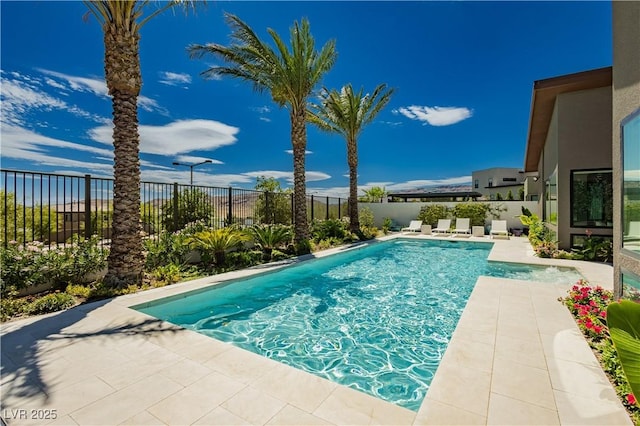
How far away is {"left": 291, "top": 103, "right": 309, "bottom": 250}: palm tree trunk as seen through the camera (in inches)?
508

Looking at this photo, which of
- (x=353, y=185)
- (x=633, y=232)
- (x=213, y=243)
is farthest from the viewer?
(x=353, y=185)

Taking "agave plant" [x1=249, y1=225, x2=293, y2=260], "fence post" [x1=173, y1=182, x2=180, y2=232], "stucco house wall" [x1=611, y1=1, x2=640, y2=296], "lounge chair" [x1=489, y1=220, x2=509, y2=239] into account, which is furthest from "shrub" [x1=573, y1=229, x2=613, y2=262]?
"fence post" [x1=173, y1=182, x2=180, y2=232]

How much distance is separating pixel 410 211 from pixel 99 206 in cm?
2102

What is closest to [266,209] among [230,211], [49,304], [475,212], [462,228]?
[230,211]

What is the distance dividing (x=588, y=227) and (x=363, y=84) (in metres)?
12.5

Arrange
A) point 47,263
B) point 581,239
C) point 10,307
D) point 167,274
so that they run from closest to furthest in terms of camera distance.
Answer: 1. point 10,307
2. point 47,263
3. point 167,274
4. point 581,239

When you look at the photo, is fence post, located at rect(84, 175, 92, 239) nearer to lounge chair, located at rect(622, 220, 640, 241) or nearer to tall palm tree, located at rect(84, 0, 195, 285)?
→ tall palm tree, located at rect(84, 0, 195, 285)

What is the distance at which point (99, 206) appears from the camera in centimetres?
805

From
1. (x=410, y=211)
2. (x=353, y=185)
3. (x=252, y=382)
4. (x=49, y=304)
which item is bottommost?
(x=252, y=382)

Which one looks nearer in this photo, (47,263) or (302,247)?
(47,263)

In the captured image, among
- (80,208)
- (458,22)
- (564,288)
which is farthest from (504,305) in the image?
(458,22)

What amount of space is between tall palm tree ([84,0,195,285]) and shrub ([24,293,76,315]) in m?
1.09

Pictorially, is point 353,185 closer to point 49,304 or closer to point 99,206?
point 99,206

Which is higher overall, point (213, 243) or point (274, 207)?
point (274, 207)
